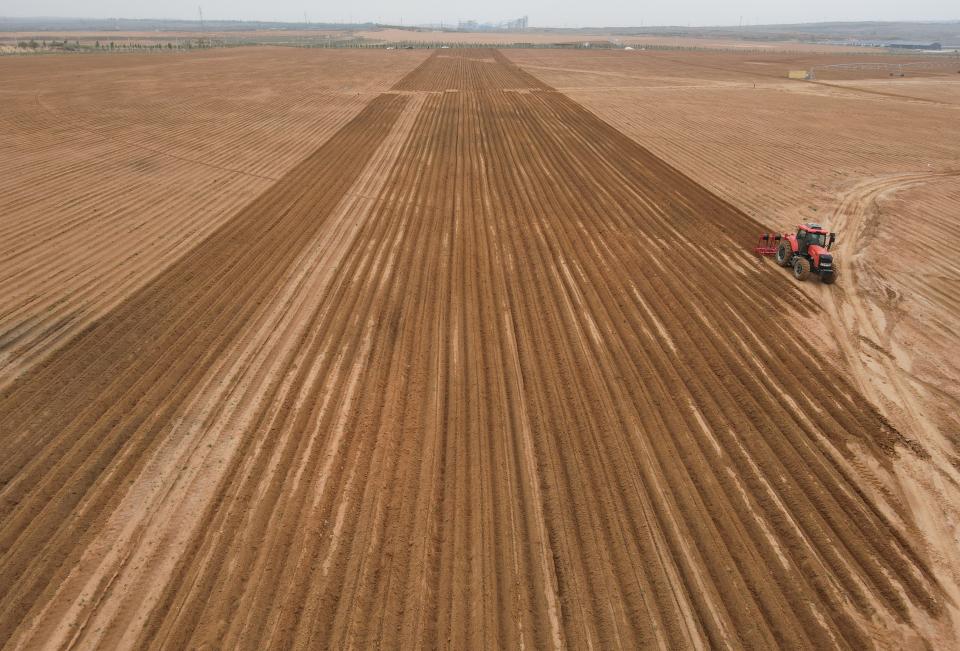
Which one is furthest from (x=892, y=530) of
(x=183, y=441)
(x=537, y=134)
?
(x=537, y=134)

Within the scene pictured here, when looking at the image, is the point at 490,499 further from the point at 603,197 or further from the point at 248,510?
the point at 603,197

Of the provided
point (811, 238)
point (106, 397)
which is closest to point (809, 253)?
point (811, 238)

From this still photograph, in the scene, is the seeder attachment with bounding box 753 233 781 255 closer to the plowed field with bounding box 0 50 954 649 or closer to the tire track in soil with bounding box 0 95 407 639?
the plowed field with bounding box 0 50 954 649

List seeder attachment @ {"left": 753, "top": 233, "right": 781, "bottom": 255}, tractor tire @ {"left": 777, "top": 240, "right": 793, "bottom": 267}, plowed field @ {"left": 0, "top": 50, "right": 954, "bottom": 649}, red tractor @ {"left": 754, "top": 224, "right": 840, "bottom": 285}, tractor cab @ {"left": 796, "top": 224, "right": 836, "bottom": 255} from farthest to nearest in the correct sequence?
seeder attachment @ {"left": 753, "top": 233, "right": 781, "bottom": 255}
tractor tire @ {"left": 777, "top": 240, "right": 793, "bottom": 267}
tractor cab @ {"left": 796, "top": 224, "right": 836, "bottom": 255}
red tractor @ {"left": 754, "top": 224, "right": 840, "bottom": 285}
plowed field @ {"left": 0, "top": 50, "right": 954, "bottom": 649}

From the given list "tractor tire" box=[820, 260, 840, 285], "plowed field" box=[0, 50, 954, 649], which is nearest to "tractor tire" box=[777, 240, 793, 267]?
"tractor tire" box=[820, 260, 840, 285]

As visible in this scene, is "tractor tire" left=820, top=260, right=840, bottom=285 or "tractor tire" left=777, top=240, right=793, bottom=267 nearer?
"tractor tire" left=820, top=260, right=840, bottom=285

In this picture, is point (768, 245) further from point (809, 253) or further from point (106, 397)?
point (106, 397)
